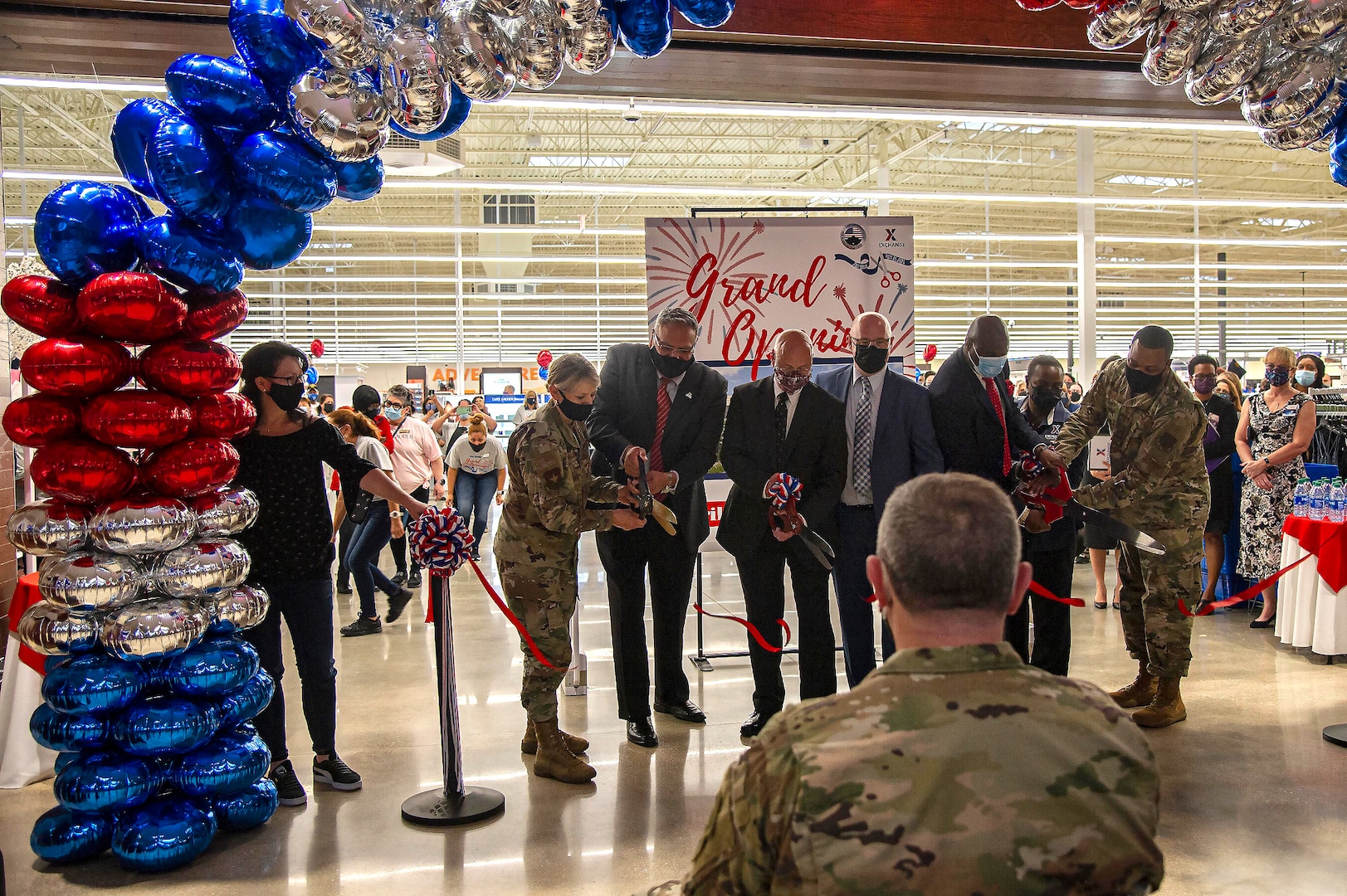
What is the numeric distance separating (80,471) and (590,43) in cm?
191

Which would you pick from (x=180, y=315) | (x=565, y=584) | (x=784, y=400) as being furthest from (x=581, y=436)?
(x=180, y=315)

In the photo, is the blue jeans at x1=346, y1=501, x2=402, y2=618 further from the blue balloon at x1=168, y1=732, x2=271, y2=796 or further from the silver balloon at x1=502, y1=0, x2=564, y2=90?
the silver balloon at x1=502, y1=0, x2=564, y2=90

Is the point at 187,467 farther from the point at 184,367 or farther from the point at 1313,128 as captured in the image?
the point at 1313,128

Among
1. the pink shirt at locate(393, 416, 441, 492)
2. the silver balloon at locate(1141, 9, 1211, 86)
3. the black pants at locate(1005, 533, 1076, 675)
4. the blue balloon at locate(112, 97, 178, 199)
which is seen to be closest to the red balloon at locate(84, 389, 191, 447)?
the blue balloon at locate(112, 97, 178, 199)

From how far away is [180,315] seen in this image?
2.91 m

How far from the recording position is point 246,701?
3104 mm

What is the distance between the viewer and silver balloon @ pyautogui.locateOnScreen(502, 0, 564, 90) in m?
2.99

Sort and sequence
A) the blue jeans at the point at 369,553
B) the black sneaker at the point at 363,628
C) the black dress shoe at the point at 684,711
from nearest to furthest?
the black dress shoe at the point at 684,711 < the black sneaker at the point at 363,628 < the blue jeans at the point at 369,553

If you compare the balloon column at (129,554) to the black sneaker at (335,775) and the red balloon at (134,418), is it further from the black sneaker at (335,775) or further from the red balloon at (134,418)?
the black sneaker at (335,775)

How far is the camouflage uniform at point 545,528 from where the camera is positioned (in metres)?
3.44

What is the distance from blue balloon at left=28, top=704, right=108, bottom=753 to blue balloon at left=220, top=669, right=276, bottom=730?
31 centimetres

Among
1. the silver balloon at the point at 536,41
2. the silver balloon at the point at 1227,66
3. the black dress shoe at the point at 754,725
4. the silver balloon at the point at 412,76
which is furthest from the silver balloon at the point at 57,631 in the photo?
the silver balloon at the point at 1227,66

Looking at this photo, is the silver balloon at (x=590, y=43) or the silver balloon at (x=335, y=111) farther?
the silver balloon at (x=590, y=43)

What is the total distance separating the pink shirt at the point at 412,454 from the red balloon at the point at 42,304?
398 centimetres
